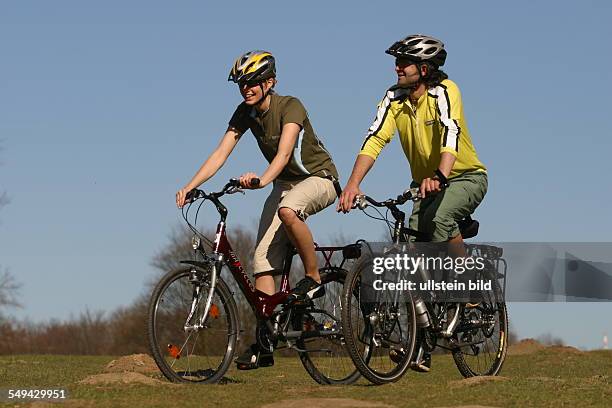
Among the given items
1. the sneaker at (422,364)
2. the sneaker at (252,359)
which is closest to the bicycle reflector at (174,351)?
the sneaker at (252,359)

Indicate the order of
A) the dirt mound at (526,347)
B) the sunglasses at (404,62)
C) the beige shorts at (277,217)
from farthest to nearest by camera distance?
the dirt mound at (526,347), the beige shorts at (277,217), the sunglasses at (404,62)

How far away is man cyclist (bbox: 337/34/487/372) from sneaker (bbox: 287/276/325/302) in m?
0.93

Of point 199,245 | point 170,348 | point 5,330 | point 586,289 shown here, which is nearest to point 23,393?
point 170,348

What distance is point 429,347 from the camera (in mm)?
9359

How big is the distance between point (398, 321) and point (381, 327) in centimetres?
16

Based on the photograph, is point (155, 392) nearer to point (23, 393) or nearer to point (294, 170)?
point (23, 393)

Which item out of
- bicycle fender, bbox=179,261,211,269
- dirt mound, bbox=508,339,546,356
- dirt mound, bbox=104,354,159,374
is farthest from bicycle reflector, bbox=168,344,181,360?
dirt mound, bbox=508,339,546,356

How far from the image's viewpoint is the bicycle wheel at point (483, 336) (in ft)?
32.6

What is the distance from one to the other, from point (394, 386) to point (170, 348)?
1.87 m

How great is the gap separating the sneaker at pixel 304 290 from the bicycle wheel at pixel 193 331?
2.08ft

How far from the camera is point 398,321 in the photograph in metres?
9.12

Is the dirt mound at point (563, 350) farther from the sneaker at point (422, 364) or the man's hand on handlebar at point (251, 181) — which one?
the man's hand on handlebar at point (251, 181)

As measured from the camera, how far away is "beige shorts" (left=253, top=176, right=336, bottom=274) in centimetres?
945

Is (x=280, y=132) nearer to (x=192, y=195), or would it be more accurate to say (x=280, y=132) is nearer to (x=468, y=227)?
(x=192, y=195)
